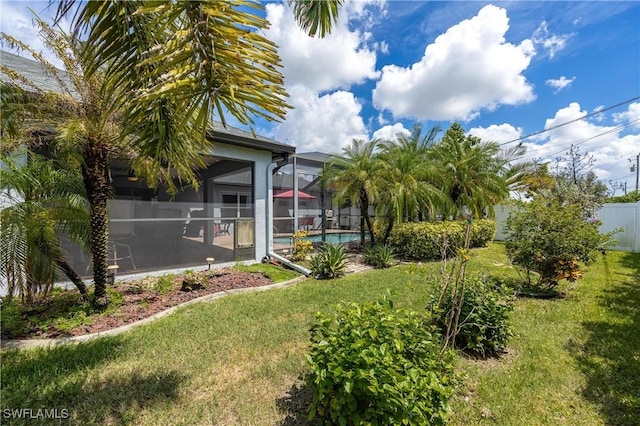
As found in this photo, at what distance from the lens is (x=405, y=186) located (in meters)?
10.7

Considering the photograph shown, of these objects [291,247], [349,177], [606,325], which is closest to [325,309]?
[606,325]

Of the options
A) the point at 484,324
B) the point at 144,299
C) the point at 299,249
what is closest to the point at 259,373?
the point at 484,324

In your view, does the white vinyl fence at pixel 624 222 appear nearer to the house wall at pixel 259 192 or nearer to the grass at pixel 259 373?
the grass at pixel 259 373

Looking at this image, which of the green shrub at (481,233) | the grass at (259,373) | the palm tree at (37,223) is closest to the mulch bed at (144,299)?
the grass at (259,373)

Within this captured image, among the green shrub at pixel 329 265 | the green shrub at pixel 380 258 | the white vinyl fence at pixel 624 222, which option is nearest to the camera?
the green shrub at pixel 329 265

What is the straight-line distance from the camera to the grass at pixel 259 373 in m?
2.56

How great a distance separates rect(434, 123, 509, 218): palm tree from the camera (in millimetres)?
12547

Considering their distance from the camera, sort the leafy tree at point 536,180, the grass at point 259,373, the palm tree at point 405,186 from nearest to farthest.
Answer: the grass at point 259,373
the palm tree at point 405,186
the leafy tree at point 536,180

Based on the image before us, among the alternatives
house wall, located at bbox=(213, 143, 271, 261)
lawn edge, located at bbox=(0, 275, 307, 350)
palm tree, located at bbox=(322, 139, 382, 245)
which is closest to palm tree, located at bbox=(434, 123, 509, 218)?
palm tree, located at bbox=(322, 139, 382, 245)

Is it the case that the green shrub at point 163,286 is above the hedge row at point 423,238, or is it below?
below

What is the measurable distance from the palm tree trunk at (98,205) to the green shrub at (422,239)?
8682 mm

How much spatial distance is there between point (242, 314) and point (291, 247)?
552cm

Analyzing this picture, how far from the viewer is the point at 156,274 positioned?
7.00 metres

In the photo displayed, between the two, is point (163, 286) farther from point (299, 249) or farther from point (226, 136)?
point (299, 249)
